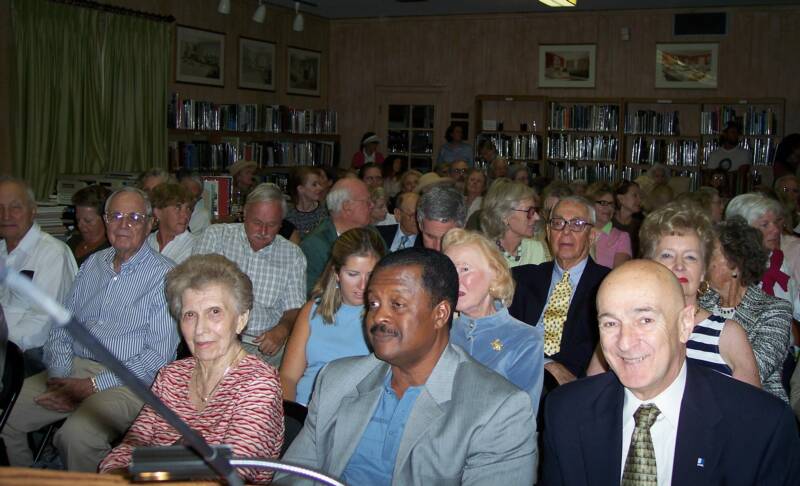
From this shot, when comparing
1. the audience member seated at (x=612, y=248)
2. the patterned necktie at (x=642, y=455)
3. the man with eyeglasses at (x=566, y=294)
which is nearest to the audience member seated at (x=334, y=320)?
the man with eyeglasses at (x=566, y=294)

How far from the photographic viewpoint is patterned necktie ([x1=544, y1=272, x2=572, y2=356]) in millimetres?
3764

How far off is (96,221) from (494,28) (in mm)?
9063

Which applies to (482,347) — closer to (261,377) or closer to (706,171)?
(261,377)

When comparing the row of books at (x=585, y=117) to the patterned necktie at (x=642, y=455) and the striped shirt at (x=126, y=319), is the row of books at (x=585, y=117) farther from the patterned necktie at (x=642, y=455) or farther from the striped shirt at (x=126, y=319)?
the patterned necktie at (x=642, y=455)

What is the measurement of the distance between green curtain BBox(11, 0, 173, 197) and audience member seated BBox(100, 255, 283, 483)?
7.04 m

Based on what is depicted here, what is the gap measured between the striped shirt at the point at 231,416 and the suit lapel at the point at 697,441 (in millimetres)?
1160

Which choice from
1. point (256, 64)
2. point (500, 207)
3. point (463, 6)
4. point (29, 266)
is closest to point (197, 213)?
point (29, 266)

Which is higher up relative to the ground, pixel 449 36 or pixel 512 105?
pixel 449 36

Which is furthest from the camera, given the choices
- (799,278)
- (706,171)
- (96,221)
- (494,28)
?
(494,28)

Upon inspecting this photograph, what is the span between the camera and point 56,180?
923 cm

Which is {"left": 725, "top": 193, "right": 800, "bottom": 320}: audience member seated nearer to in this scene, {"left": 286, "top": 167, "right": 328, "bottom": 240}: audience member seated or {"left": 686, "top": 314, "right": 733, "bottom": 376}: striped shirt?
{"left": 686, "top": 314, "right": 733, "bottom": 376}: striped shirt

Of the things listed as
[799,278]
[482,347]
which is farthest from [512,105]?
[482,347]

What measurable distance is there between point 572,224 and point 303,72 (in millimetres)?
9697

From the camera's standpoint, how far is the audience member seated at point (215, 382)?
96.5 inches
